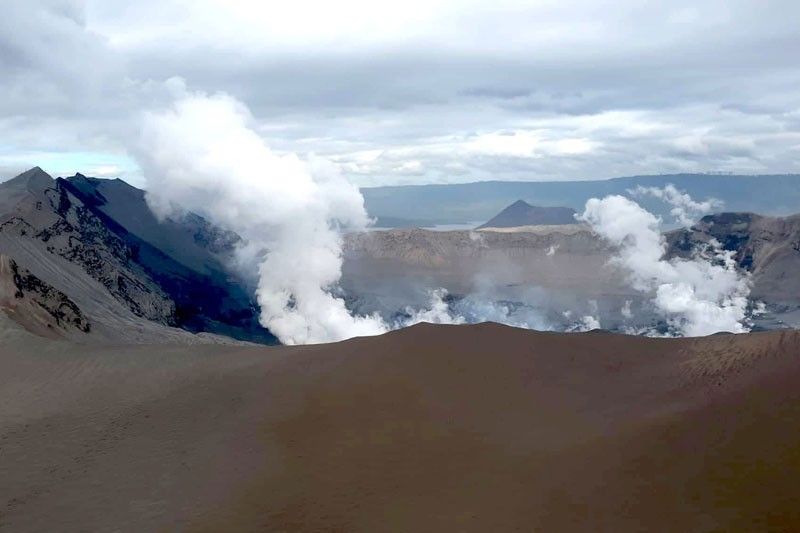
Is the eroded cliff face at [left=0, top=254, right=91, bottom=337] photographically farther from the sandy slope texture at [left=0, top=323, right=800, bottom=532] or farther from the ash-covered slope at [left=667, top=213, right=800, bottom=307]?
the ash-covered slope at [left=667, top=213, right=800, bottom=307]

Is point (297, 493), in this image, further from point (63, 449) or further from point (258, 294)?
point (258, 294)

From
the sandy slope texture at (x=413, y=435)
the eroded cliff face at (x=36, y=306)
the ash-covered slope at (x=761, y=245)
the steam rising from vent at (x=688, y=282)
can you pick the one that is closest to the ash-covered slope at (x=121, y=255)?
the eroded cliff face at (x=36, y=306)

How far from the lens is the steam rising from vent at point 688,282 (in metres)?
155

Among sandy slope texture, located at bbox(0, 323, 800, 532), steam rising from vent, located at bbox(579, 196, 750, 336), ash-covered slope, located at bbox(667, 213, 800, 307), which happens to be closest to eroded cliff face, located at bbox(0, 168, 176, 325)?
sandy slope texture, located at bbox(0, 323, 800, 532)

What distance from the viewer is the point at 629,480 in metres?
22.9

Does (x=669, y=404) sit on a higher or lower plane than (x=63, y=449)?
higher

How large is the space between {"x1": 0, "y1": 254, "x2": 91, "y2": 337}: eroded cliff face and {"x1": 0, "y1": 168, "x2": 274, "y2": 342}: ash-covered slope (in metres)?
5.49

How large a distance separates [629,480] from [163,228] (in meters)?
143

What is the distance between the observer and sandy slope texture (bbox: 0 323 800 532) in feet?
70.4

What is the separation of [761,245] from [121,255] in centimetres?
14883

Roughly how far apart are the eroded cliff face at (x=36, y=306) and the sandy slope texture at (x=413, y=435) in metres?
6.23

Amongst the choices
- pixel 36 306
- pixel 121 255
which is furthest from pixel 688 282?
pixel 36 306

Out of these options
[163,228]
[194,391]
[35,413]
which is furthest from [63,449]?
[163,228]

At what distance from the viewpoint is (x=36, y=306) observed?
155ft
